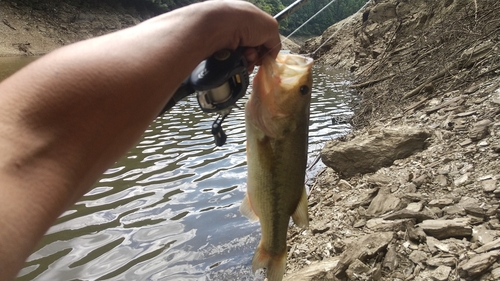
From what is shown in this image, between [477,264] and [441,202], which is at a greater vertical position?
[477,264]

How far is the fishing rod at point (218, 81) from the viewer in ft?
6.56

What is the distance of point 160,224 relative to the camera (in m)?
5.30

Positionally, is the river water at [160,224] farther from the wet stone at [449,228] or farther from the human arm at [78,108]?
the human arm at [78,108]

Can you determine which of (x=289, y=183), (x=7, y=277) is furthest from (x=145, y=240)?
(x=7, y=277)

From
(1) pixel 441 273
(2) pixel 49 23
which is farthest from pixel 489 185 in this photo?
(2) pixel 49 23

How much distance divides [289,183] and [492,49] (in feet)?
20.6

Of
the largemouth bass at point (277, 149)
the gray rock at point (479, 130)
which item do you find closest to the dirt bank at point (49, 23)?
the gray rock at point (479, 130)

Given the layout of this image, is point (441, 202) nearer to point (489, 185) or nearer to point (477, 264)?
point (489, 185)

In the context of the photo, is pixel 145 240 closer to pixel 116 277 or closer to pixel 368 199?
pixel 116 277

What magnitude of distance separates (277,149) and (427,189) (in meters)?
2.45

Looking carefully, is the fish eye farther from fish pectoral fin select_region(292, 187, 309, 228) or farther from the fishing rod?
fish pectoral fin select_region(292, 187, 309, 228)

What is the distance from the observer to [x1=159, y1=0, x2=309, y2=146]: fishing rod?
6.56 feet

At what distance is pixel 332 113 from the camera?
11.4 meters

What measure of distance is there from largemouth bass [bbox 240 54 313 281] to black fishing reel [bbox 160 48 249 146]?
151mm
